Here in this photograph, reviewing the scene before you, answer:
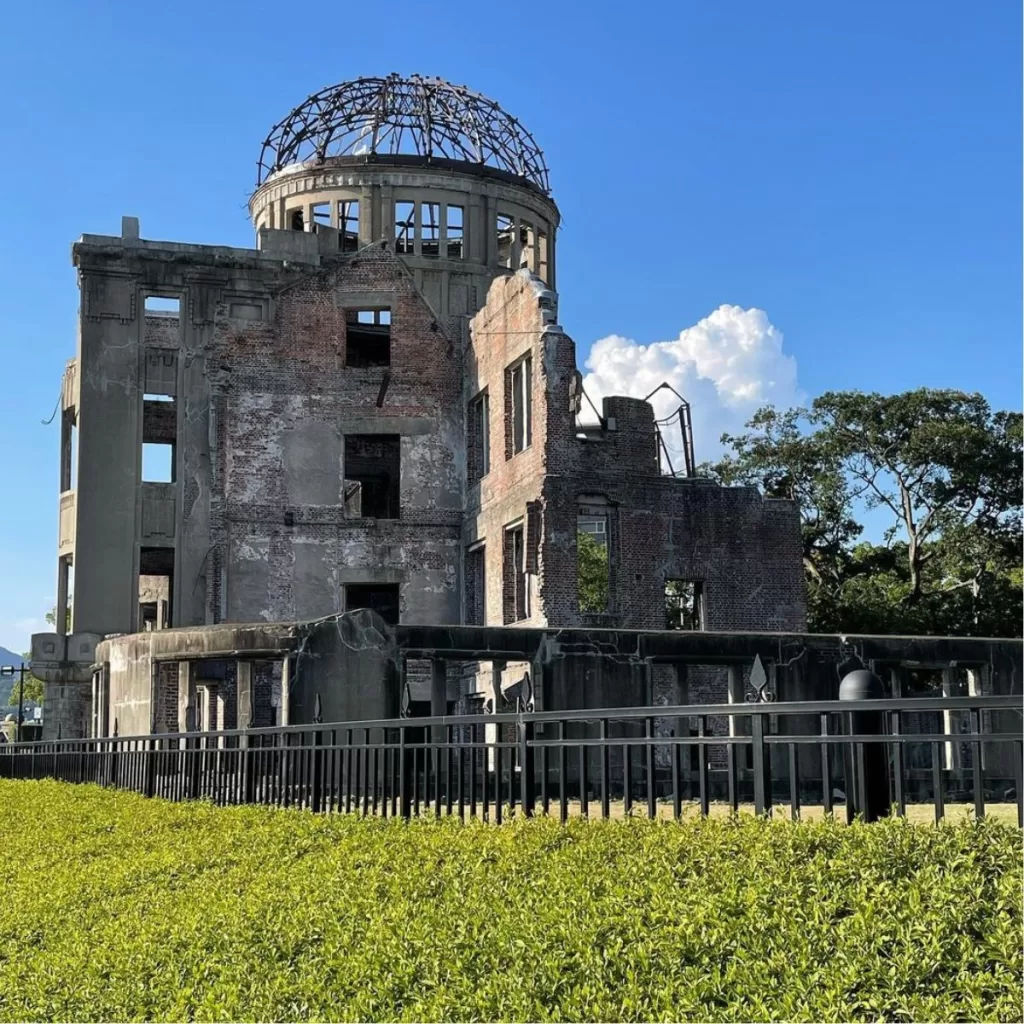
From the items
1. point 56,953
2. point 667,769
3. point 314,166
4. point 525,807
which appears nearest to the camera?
point 56,953

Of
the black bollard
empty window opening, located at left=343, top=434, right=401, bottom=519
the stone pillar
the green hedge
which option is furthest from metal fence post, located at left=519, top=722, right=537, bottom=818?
empty window opening, located at left=343, top=434, right=401, bottom=519

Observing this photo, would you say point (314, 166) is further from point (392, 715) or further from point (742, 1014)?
point (742, 1014)

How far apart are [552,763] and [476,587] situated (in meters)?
12.5

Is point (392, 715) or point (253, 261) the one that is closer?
point (392, 715)

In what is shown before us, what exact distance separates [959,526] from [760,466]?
6.58 meters

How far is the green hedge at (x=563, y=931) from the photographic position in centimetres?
515

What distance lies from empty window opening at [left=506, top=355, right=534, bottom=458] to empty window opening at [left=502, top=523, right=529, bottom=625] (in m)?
1.79

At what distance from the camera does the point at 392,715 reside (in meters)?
21.7

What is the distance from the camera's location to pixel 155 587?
130ft

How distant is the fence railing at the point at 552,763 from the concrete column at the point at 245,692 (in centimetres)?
498

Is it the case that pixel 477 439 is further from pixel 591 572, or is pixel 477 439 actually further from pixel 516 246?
pixel 591 572

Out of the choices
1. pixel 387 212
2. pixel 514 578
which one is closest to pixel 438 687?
pixel 514 578

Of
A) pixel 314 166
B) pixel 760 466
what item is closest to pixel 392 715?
pixel 314 166

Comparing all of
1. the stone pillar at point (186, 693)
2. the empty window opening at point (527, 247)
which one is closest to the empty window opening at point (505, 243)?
the empty window opening at point (527, 247)
